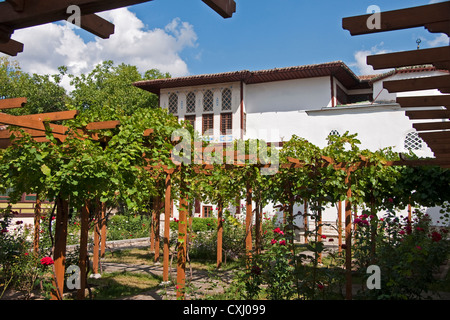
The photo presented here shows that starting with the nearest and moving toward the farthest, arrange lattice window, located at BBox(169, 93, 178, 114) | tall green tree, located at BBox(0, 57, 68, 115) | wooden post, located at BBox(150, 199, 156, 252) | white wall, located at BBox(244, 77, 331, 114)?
wooden post, located at BBox(150, 199, 156, 252), white wall, located at BBox(244, 77, 331, 114), lattice window, located at BBox(169, 93, 178, 114), tall green tree, located at BBox(0, 57, 68, 115)

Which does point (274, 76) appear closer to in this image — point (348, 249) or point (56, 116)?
point (348, 249)

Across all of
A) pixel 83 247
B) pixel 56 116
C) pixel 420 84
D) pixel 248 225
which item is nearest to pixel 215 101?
pixel 248 225

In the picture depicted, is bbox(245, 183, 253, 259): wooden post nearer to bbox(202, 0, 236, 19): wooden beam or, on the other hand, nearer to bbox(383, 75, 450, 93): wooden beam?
bbox(383, 75, 450, 93): wooden beam

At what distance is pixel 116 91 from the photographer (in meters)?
26.9

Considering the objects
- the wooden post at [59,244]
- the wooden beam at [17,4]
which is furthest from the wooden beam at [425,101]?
the wooden post at [59,244]

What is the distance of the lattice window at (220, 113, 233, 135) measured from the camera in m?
20.1

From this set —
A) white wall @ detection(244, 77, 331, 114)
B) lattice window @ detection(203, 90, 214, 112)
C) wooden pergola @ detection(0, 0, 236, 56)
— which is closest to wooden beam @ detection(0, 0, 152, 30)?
wooden pergola @ detection(0, 0, 236, 56)

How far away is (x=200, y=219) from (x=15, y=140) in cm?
1490

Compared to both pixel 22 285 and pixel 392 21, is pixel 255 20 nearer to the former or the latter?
pixel 392 21

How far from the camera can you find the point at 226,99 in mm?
20453

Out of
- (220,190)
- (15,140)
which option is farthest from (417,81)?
(220,190)

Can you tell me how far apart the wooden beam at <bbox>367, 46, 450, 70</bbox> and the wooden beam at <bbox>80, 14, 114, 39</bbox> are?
1433 millimetres

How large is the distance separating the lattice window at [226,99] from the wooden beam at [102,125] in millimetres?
15860

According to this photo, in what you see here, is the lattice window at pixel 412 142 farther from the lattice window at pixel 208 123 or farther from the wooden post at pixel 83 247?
the wooden post at pixel 83 247
